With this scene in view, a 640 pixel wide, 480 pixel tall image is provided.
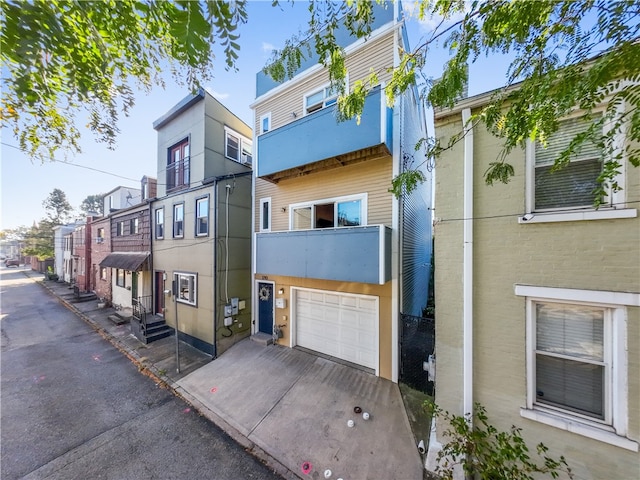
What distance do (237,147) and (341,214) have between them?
7.26 metres

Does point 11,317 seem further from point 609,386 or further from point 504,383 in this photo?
point 609,386

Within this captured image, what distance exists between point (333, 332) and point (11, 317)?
63.6 ft

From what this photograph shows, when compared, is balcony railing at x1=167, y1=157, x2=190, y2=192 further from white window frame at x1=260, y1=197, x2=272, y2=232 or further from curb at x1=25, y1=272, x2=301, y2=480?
curb at x1=25, y1=272, x2=301, y2=480

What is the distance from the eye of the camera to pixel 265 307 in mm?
8750

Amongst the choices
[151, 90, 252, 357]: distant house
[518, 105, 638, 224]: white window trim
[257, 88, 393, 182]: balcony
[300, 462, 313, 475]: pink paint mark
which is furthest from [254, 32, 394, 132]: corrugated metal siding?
[300, 462, 313, 475]: pink paint mark

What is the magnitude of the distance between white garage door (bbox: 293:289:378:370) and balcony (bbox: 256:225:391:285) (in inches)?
49.6

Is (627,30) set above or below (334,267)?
above

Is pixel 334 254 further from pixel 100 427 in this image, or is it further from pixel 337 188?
pixel 100 427

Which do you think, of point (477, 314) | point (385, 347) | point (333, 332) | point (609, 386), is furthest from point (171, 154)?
point (609, 386)

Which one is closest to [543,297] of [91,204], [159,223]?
[159,223]

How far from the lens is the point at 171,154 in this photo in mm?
11289

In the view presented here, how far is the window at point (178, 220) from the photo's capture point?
382 inches

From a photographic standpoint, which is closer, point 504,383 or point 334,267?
point 504,383

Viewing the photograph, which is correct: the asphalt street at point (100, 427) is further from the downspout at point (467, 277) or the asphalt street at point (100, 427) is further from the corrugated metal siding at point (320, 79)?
the corrugated metal siding at point (320, 79)
